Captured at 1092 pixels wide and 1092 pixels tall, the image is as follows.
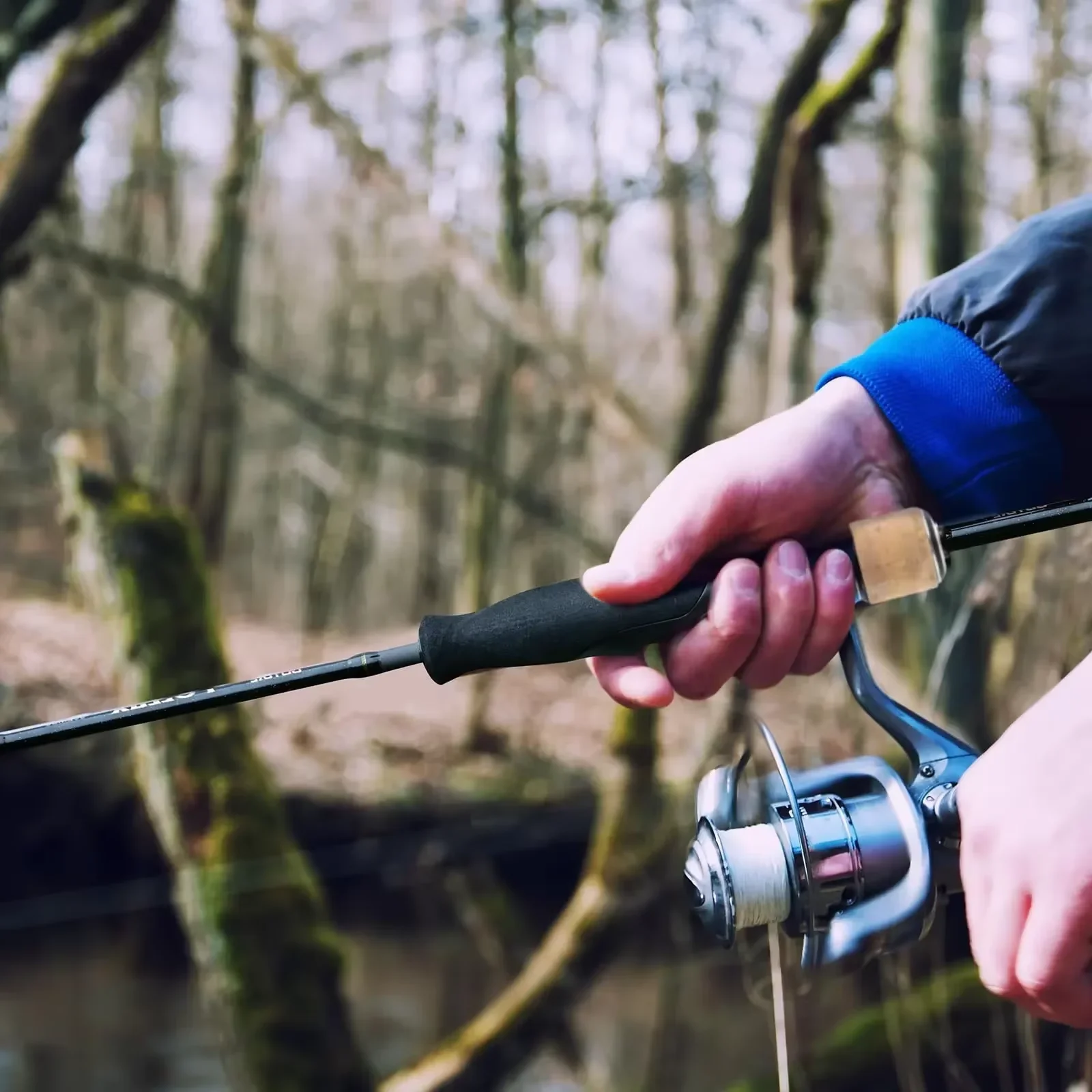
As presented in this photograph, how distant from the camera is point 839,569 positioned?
0.94 m

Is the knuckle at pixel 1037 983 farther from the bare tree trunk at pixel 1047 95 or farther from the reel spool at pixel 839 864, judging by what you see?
the bare tree trunk at pixel 1047 95

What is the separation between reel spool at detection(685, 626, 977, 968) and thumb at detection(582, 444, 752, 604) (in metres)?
0.16

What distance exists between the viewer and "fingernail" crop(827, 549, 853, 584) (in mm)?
942

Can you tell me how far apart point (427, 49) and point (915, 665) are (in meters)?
2.49

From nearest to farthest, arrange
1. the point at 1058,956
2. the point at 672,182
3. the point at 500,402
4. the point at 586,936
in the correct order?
the point at 1058,956
the point at 586,936
the point at 672,182
the point at 500,402

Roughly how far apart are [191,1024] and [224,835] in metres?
0.80

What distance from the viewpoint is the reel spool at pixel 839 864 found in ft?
2.62

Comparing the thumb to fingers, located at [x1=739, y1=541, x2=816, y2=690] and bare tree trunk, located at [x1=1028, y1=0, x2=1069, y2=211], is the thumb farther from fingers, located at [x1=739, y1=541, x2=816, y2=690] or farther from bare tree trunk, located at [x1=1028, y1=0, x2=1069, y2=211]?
bare tree trunk, located at [x1=1028, y1=0, x2=1069, y2=211]

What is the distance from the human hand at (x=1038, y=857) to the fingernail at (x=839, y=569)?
0.92ft

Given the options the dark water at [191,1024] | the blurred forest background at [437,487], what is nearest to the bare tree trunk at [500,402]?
the blurred forest background at [437,487]

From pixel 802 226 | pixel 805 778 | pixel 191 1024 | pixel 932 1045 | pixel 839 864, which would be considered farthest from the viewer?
pixel 191 1024

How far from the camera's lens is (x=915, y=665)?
2.76 metres

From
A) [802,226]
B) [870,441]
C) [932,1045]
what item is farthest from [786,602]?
[802,226]

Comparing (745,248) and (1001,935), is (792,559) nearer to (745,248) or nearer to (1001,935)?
(1001,935)
